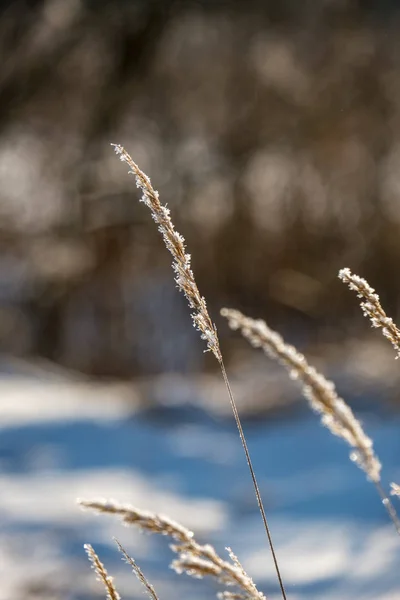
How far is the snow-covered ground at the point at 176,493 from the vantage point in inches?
134

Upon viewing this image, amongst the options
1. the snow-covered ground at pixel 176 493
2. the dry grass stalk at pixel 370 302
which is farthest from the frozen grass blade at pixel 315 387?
the snow-covered ground at pixel 176 493

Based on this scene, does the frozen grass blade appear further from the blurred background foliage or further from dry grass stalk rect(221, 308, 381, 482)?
the blurred background foliage

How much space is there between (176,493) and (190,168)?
5401mm

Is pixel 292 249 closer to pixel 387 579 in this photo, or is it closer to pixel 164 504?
pixel 164 504

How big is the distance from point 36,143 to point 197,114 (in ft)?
6.85

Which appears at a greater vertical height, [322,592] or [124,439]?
[124,439]

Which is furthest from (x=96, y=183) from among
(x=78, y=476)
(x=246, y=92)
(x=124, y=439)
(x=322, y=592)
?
(x=322, y=592)

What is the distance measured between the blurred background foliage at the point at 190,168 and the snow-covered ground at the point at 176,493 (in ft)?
5.80

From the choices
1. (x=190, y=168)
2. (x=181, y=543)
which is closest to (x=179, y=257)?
(x=181, y=543)

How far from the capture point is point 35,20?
10.3 metres

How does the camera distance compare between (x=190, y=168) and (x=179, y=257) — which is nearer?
(x=179, y=257)

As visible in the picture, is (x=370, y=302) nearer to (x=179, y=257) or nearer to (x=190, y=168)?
(x=179, y=257)

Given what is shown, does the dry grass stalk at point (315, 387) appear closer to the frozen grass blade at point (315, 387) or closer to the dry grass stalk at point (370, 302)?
the frozen grass blade at point (315, 387)

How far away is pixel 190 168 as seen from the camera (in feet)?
31.9
